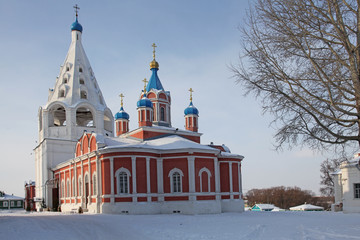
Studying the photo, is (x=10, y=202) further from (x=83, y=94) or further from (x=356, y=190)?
(x=356, y=190)

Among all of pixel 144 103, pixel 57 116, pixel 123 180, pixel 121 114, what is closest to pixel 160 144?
pixel 123 180

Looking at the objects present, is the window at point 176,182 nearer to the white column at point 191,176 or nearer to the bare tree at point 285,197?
the white column at point 191,176

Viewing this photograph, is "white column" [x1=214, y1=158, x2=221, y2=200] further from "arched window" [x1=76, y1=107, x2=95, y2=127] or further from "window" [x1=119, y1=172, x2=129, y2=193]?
"arched window" [x1=76, y1=107, x2=95, y2=127]

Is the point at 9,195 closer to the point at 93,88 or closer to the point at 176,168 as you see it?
the point at 93,88

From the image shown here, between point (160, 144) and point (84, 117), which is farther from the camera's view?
point (84, 117)

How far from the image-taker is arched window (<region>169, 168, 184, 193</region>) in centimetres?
2516

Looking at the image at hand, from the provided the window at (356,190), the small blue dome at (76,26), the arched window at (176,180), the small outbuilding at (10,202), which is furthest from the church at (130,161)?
the small outbuilding at (10,202)

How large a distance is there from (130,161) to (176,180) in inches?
127

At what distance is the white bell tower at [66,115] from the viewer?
35.1 m

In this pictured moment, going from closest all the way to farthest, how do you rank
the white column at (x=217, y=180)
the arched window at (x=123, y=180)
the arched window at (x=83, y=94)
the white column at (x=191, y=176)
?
the arched window at (x=123, y=180) → the white column at (x=191, y=176) → the white column at (x=217, y=180) → the arched window at (x=83, y=94)

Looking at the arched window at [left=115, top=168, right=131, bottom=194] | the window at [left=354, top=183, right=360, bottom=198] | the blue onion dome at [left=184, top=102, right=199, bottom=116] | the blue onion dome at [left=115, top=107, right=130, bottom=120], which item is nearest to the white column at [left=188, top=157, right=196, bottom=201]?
the arched window at [left=115, top=168, right=131, bottom=194]

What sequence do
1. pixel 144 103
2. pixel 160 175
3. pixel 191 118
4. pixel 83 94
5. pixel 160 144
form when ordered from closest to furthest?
pixel 160 175
pixel 160 144
pixel 144 103
pixel 191 118
pixel 83 94

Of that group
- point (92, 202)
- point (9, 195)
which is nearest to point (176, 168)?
point (92, 202)

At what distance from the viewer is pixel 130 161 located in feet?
79.9
